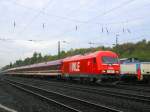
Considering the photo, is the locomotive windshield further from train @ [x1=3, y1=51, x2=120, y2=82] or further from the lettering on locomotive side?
the lettering on locomotive side

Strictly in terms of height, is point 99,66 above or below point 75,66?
below

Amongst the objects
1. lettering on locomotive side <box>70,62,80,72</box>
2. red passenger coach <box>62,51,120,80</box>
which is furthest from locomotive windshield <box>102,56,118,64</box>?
lettering on locomotive side <box>70,62,80,72</box>

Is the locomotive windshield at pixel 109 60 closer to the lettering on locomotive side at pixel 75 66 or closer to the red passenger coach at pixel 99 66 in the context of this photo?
the red passenger coach at pixel 99 66

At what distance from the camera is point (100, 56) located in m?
33.0

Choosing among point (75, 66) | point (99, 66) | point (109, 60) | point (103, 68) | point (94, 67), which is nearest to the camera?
point (103, 68)

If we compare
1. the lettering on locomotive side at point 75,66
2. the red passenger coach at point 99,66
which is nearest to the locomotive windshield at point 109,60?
the red passenger coach at point 99,66

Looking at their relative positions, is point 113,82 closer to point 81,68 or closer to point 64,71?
point 81,68

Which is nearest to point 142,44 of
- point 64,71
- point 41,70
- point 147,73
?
point 41,70

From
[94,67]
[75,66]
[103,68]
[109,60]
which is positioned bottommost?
[103,68]

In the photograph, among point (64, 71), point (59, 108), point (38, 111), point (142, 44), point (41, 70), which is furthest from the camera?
point (142, 44)

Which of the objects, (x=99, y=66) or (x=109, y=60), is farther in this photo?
(x=109, y=60)

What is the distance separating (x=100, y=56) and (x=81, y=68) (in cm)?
368

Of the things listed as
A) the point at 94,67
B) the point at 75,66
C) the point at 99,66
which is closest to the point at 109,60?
the point at 94,67

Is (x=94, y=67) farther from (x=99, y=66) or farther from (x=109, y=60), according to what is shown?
(x=109, y=60)
